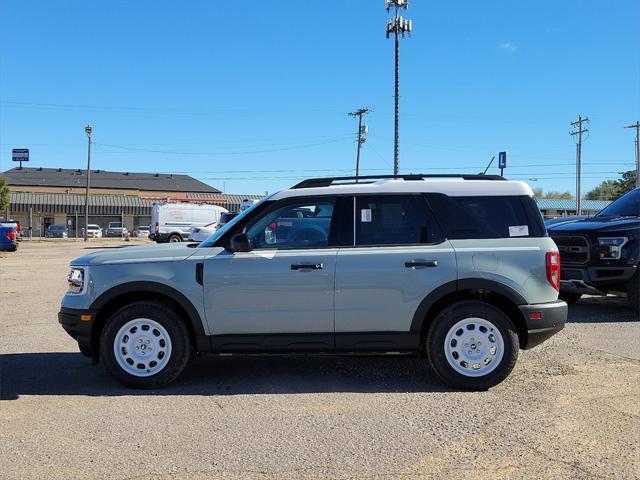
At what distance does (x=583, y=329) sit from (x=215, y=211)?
28.2 meters

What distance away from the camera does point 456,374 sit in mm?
5184

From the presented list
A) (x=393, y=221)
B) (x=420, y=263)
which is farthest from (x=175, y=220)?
(x=420, y=263)

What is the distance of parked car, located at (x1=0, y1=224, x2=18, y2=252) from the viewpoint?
23.3 meters

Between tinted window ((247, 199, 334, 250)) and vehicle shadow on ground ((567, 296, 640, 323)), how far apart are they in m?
5.00

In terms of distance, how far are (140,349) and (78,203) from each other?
73.5 meters

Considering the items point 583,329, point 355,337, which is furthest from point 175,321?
point 583,329

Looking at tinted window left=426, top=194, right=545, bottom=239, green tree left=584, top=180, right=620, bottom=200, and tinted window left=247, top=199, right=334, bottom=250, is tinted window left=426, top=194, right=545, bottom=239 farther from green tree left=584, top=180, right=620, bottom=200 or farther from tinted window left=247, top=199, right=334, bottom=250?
green tree left=584, top=180, right=620, bottom=200

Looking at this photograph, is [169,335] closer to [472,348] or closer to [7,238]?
[472,348]

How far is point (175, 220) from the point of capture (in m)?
31.7

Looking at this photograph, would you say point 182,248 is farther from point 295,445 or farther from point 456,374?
point 456,374

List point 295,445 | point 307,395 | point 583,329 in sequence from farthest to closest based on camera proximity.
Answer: point 583,329 → point 307,395 → point 295,445

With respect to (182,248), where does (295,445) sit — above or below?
below

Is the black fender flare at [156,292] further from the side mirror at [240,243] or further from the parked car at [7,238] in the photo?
the parked car at [7,238]

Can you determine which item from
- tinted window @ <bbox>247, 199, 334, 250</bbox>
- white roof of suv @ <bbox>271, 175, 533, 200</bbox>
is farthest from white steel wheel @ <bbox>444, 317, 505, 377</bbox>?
tinted window @ <bbox>247, 199, 334, 250</bbox>
